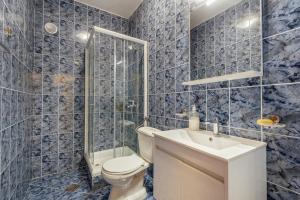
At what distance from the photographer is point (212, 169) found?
0.77 m

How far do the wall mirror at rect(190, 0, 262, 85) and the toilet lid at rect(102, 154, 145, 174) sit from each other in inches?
38.6

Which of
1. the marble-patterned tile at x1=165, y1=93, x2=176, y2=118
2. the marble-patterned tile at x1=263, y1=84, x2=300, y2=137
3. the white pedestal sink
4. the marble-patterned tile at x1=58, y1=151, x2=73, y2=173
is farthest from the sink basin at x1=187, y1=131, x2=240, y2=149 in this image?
the marble-patterned tile at x1=58, y1=151, x2=73, y2=173

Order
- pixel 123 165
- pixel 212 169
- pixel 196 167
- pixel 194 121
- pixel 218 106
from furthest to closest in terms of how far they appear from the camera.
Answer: pixel 123 165, pixel 194 121, pixel 218 106, pixel 196 167, pixel 212 169

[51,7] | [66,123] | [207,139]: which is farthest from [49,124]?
[207,139]

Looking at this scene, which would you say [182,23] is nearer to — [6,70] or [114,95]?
[114,95]

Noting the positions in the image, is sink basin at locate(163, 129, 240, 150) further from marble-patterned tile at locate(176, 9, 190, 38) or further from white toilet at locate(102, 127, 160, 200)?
marble-patterned tile at locate(176, 9, 190, 38)

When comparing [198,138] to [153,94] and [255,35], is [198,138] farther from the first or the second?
[153,94]

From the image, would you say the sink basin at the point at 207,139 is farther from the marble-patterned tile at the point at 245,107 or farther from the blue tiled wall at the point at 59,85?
the blue tiled wall at the point at 59,85

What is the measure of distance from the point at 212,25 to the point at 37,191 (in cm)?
266

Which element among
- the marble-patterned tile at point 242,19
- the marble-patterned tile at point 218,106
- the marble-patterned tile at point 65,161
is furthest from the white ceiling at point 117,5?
the marble-patterned tile at point 65,161

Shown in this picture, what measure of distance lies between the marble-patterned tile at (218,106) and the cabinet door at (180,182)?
48 cm

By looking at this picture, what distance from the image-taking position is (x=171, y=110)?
1.72 m

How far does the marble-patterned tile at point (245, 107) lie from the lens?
3.15 ft

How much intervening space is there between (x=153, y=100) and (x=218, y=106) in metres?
0.99
